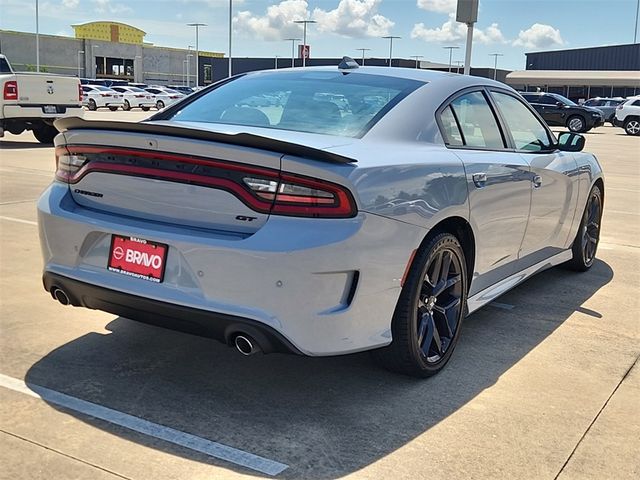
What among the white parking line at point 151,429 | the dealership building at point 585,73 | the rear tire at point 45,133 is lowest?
the white parking line at point 151,429

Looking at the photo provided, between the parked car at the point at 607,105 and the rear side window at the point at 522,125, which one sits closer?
the rear side window at the point at 522,125

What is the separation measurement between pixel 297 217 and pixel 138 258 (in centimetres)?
75

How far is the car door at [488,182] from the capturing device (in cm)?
390

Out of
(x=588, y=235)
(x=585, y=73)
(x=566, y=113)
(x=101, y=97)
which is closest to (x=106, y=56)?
(x=101, y=97)

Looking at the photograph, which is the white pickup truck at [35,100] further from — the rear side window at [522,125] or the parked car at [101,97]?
the parked car at [101,97]

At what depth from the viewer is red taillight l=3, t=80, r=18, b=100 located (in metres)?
14.1

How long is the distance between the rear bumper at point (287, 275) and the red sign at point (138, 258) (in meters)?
0.03

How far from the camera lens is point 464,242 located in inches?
157

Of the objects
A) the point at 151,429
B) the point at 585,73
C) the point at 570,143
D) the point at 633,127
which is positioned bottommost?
the point at 151,429

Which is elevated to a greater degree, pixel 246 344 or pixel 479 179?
pixel 479 179

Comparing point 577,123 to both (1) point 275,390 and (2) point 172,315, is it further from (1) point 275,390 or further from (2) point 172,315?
(2) point 172,315

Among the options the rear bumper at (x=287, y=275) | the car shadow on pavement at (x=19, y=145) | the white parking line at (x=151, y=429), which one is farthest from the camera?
the car shadow on pavement at (x=19, y=145)

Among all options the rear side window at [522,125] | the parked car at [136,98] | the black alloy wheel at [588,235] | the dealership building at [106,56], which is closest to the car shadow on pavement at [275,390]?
the rear side window at [522,125]

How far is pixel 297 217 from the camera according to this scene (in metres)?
2.94
